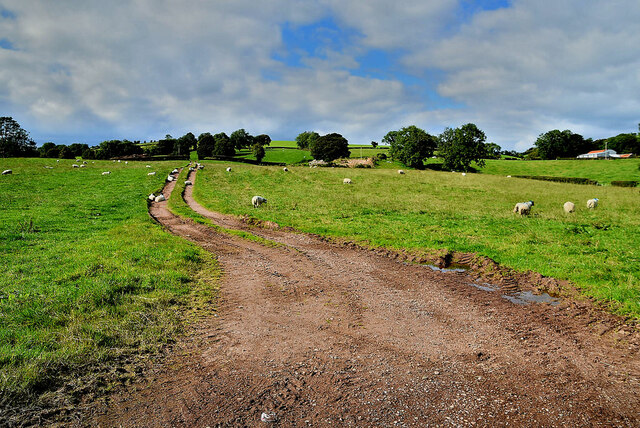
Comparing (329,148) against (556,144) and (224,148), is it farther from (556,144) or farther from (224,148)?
(556,144)

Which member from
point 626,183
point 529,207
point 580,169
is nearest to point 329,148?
point 580,169

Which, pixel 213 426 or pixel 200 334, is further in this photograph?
pixel 200 334

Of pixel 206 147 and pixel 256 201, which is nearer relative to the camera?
pixel 256 201

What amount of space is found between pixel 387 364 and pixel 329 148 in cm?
11758

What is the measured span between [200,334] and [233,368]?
202 cm

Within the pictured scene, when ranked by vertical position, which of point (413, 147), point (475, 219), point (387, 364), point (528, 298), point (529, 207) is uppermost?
point (413, 147)

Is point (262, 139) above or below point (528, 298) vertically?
above

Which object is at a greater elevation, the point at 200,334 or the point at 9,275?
the point at 9,275

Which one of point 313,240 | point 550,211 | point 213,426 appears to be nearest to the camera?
point 213,426

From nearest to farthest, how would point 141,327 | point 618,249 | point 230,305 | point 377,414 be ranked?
point 377,414
point 141,327
point 230,305
point 618,249

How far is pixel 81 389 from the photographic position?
619 cm

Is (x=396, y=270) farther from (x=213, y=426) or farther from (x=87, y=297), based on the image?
(x=87, y=297)

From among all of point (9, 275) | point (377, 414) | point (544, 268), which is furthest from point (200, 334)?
point (544, 268)

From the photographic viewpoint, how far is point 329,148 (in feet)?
398
